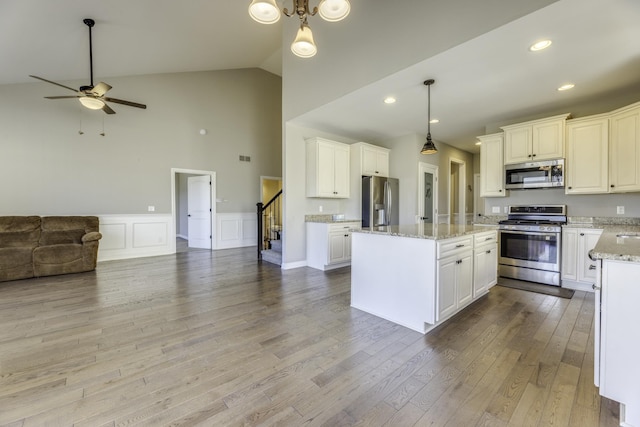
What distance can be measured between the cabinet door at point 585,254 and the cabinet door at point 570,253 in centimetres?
4

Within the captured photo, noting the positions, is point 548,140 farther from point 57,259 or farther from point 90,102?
point 57,259

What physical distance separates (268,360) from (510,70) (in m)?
3.72

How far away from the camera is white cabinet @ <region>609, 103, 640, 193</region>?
10.5 ft

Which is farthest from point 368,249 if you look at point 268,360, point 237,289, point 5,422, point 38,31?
point 38,31

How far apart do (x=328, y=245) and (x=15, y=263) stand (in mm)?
4843

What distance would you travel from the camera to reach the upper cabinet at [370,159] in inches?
214

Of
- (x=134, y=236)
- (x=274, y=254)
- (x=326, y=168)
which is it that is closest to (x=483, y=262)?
(x=326, y=168)

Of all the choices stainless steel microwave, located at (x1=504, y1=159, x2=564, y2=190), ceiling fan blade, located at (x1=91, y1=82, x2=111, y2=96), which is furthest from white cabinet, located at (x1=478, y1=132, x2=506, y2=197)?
ceiling fan blade, located at (x1=91, y1=82, x2=111, y2=96)

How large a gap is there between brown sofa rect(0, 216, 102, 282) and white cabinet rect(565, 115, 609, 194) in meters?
7.54

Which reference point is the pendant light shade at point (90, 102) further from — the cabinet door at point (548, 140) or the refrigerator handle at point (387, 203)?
the cabinet door at point (548, 140)

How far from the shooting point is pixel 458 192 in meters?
7.39

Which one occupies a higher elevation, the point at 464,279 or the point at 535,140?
the point at 535,140

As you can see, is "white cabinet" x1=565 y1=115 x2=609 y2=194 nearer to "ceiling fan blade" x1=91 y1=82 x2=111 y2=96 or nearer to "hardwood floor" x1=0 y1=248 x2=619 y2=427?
"hardwood floor" x1=0 y1=248 x2=619 y2=427

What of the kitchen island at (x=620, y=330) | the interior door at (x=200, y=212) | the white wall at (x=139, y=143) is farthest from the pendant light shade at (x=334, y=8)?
the interior door at (x=200, y=212)
